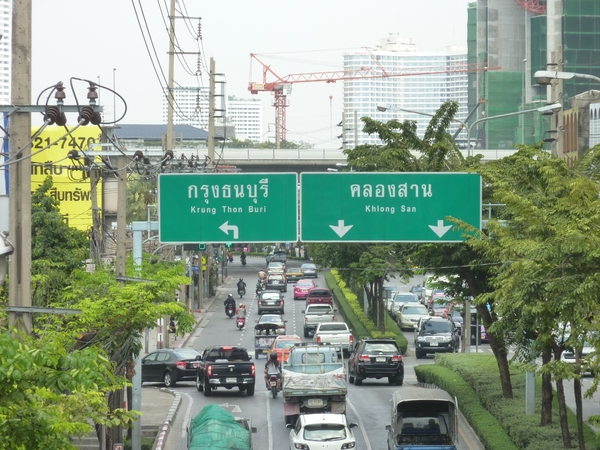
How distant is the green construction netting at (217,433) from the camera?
1897 centimetres

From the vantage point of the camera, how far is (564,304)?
1593 centimetres

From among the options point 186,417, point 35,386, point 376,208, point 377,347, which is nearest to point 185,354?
point 377,347

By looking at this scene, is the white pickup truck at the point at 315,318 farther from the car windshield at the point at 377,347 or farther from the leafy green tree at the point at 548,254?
the leafy green tree at the point at 548,254

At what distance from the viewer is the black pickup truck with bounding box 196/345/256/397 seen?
31141mm

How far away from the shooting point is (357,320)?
52.3m

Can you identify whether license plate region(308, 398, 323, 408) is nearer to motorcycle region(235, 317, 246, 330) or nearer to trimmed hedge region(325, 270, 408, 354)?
trimmed hedge region(325, 270, 408, 354)

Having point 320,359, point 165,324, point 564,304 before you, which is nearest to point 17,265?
point 564,304

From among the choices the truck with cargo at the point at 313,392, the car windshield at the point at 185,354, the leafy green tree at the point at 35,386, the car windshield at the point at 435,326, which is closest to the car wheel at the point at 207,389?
the car windshield at the point at 185,354

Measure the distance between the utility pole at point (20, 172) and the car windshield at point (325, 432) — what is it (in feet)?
31.7

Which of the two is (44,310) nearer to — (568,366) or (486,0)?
(568,366)

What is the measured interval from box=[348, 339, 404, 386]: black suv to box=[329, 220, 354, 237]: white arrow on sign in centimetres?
1241

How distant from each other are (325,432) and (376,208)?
4.76 meters

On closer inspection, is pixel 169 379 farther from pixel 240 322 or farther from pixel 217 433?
pixel 240 322

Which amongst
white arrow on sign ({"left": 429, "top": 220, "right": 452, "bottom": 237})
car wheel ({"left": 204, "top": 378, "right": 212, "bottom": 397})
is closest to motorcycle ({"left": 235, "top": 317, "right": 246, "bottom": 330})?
car wheel ({"left": 204, "top": 378, "right": 212, "bottom": 397})
